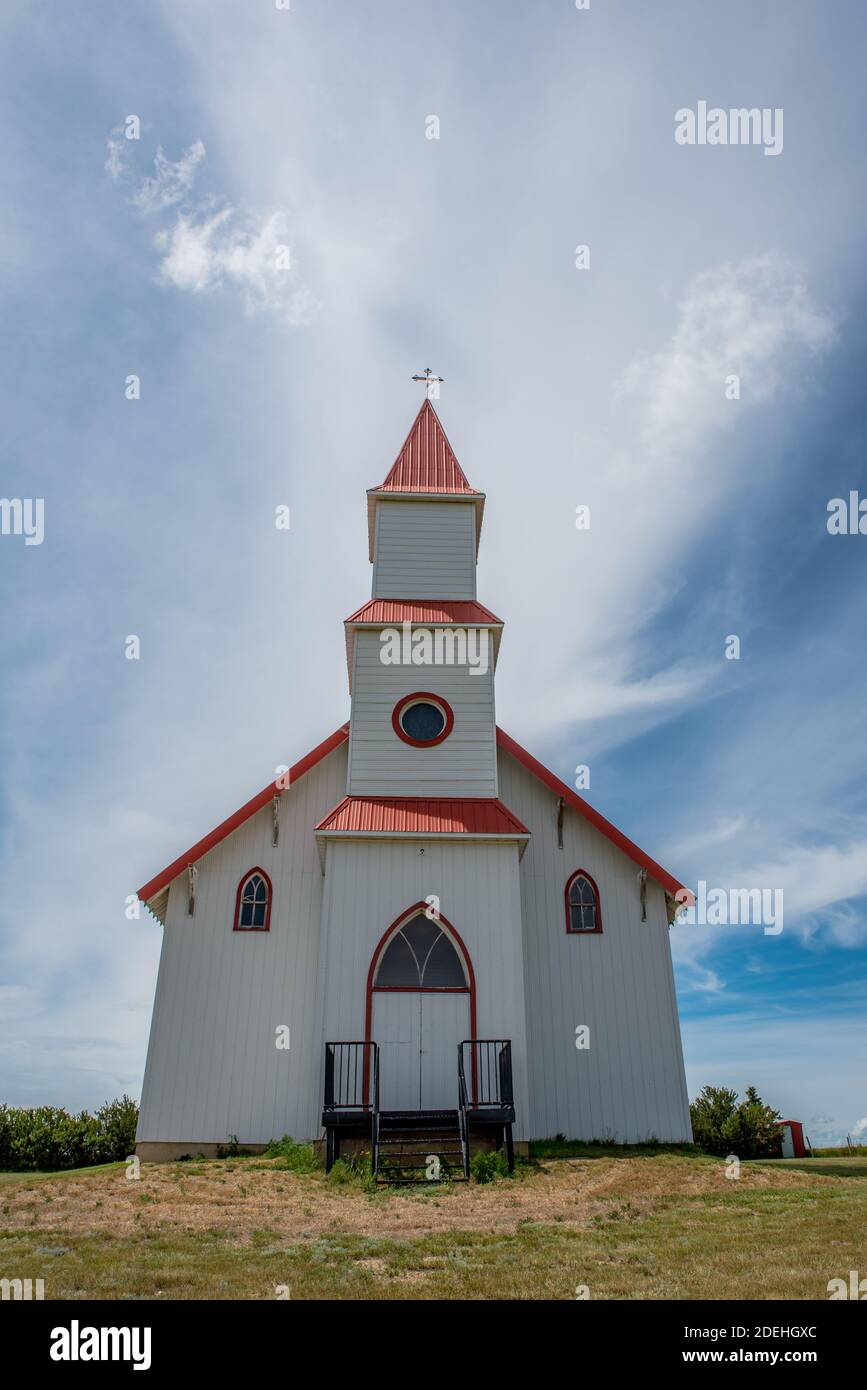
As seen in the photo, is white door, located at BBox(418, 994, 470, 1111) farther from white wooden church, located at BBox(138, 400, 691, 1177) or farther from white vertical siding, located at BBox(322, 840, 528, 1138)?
white vertical siding, located at BBox(322, 840, 528, 1138)

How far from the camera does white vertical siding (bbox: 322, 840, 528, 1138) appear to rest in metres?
15.5

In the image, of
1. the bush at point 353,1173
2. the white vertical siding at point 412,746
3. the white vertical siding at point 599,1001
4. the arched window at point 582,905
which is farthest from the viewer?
the arched window at point 582,905

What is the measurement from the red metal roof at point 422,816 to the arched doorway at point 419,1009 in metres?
1.46

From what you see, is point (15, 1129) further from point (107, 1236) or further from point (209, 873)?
point (107, 1236)

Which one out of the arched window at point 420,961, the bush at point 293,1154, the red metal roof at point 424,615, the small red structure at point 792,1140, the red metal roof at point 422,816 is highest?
the red metal roof at point 424,615

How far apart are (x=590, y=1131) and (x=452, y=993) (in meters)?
4.17

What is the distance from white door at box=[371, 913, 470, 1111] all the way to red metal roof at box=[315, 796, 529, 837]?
1.64 meters

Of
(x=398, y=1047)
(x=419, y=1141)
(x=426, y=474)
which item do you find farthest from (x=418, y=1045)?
(x=426, y=474)

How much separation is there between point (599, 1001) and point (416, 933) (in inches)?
171

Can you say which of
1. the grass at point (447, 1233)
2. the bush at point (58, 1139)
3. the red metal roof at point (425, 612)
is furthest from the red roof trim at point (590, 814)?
the bush at point (58, 1139)

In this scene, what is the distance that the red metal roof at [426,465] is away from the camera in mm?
20688

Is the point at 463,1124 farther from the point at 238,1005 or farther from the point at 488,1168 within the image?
the point at 238,1005

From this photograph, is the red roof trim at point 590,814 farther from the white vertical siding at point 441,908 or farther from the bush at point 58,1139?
the bush at point 58,1139

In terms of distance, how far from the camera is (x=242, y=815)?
1848cm
